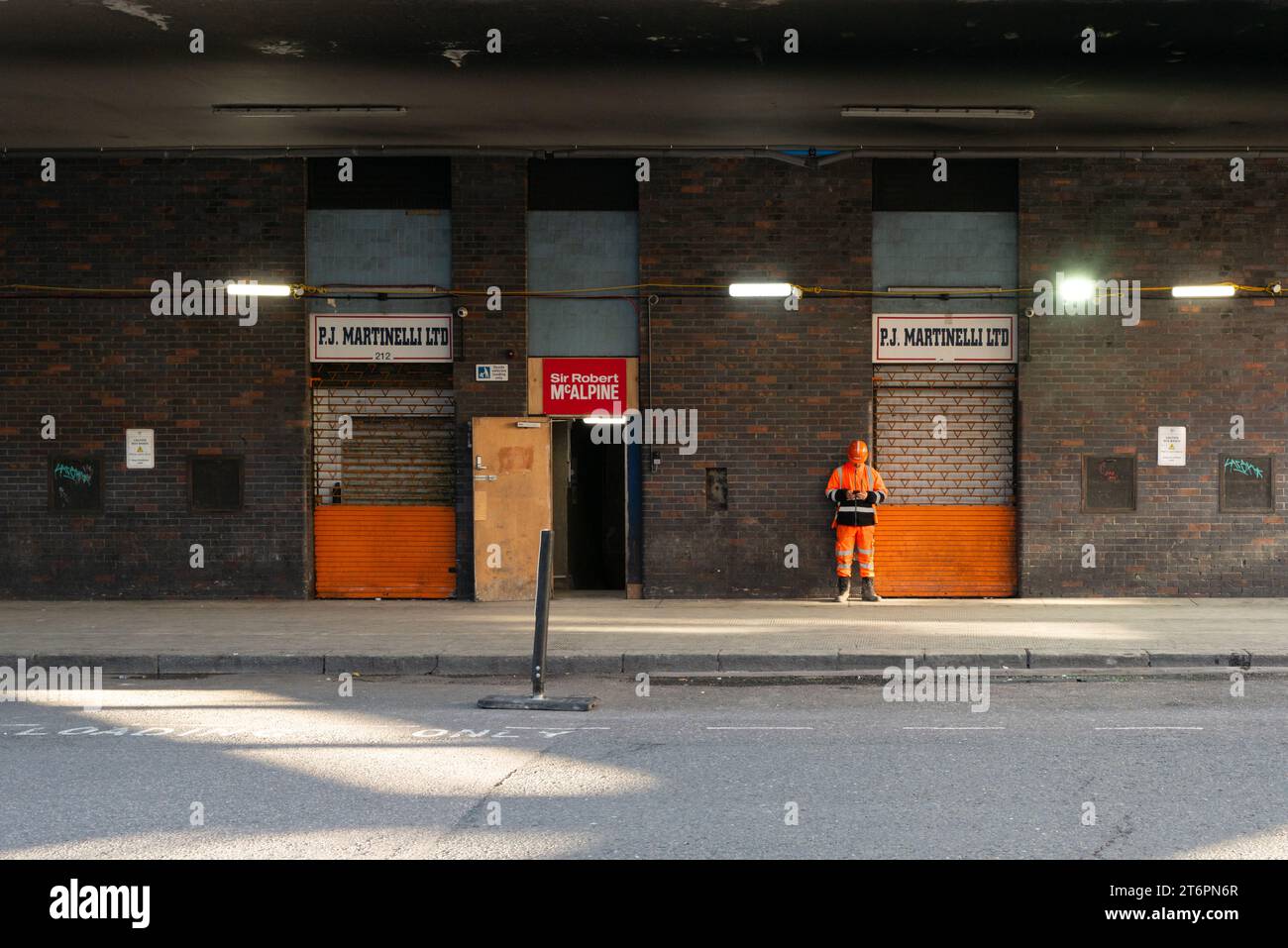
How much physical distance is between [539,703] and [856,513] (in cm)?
653

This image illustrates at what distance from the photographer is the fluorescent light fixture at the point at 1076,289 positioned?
15.4 metres

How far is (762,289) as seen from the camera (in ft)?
50.2

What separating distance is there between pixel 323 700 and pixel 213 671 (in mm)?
1945

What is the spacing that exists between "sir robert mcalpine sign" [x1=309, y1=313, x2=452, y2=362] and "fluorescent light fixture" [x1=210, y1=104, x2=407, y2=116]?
2905 millimetres

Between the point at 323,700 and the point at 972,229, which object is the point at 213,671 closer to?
the point at 323,700

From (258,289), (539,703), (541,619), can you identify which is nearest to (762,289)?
(258,289)

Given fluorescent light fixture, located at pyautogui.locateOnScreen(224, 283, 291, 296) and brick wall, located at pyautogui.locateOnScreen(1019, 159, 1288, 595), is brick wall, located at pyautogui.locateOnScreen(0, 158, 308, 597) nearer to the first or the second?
fluorescent light fixture, located at pyautogui.locateOnScreen(224, 283, 291, 296)

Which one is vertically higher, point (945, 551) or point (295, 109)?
point (295, 109)

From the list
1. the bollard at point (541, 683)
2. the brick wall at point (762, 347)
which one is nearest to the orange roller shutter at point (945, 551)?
the brick wall at point (762, 347)

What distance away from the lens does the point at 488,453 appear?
15.6 m

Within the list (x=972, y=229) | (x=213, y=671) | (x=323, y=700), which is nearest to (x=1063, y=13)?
(x=972, y=229)
